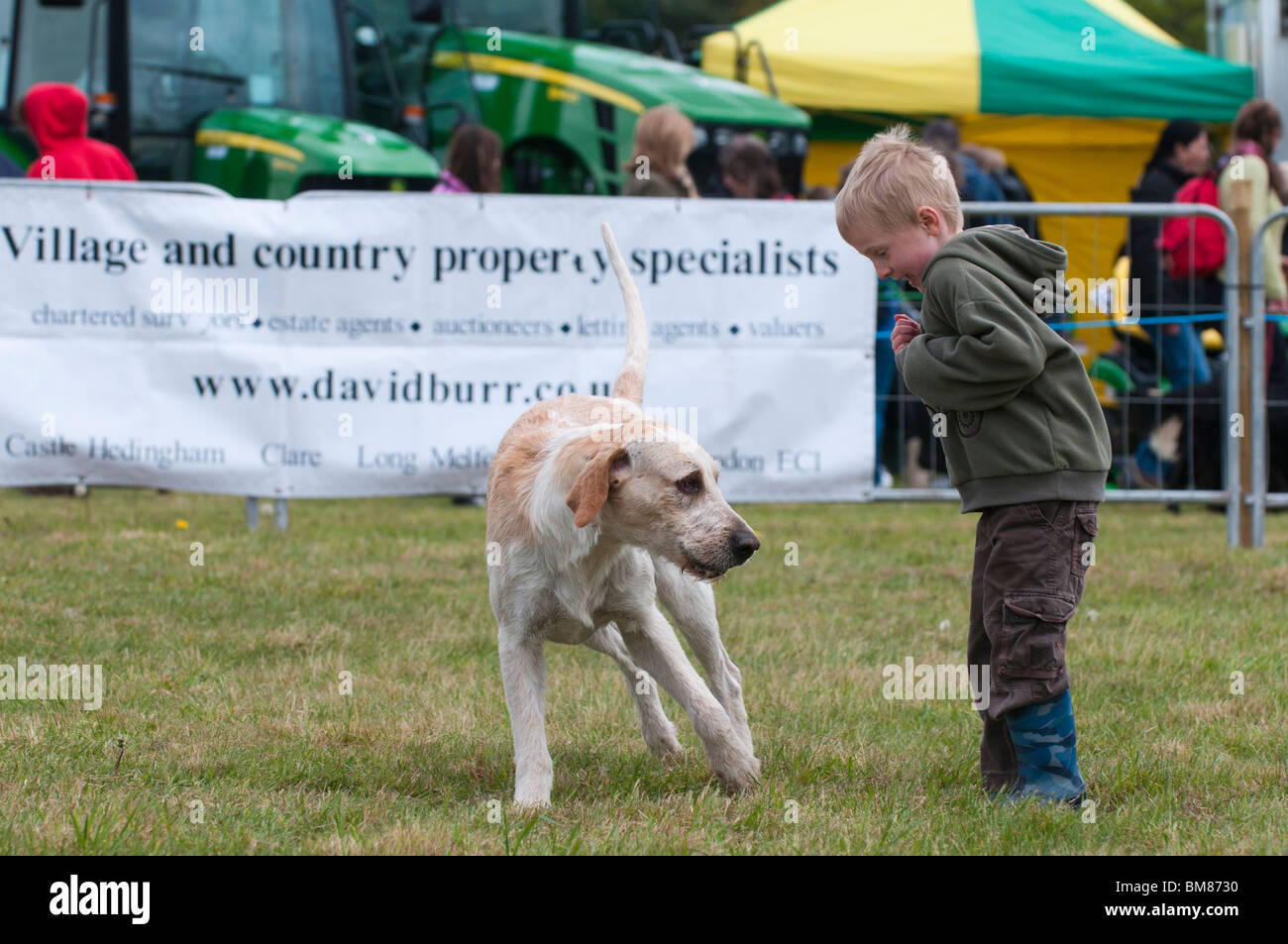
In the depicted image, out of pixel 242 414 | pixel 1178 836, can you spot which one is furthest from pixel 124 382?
pixel 1178 836

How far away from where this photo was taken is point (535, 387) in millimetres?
7781

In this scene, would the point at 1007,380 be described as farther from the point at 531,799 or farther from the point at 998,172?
the point at 998,172

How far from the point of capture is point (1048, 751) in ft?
12.0

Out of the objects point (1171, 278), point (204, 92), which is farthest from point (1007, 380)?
point (204, 92)

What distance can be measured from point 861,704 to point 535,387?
342 centimetres

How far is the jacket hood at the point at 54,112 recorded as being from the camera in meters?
9.65

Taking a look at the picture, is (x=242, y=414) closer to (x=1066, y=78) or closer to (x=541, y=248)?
(x=541, y=248)

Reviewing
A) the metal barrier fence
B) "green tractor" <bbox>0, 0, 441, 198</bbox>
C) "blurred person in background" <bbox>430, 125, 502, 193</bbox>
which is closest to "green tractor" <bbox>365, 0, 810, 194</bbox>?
"green tractor" <bbox>0, 0, 441, 198</bbox>

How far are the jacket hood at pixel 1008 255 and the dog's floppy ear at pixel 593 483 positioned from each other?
87 cm

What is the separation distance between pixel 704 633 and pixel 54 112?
23.9 ft

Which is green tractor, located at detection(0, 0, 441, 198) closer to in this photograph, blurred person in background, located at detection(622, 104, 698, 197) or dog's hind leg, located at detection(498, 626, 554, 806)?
blurred person in background, located at detection(622, 104, 698, 197)

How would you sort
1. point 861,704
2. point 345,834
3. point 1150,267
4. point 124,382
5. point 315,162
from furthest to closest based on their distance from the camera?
point 315,162 → point 1150,267 → point 124,382 → point 861,704 → point 345,834

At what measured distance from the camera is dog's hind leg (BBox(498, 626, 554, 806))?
3.71 metres

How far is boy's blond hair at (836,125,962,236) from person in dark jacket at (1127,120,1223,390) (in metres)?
5.27
